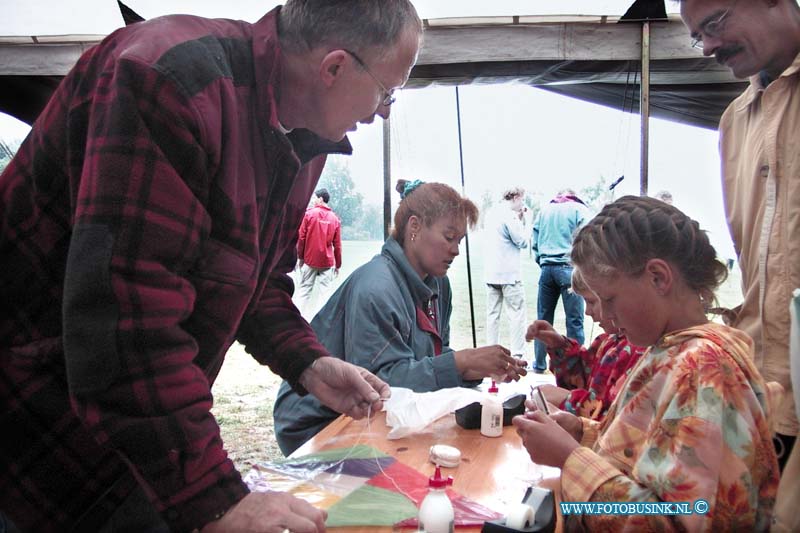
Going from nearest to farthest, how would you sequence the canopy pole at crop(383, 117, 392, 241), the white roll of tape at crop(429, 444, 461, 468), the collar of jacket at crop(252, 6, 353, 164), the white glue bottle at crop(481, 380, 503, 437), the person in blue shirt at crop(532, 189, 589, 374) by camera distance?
1. the collar of jacket at crop(252, 6, 353, 164)
2. the white roll of tape at crop(429, 444, 461, 468)
3. the white glue bottle at crop(481, 380, 503, 437)
4. the canopy pole at crop(383, 117, 392, 241)
5. the person in blue shirt at crop(532, 189, 589, 374)

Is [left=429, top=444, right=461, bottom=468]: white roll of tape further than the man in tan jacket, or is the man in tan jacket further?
the man in tan jacket

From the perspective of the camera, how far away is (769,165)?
5.43 ft

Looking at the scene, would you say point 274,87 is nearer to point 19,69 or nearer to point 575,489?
point 575,489

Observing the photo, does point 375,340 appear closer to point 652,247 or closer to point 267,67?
point 652,247

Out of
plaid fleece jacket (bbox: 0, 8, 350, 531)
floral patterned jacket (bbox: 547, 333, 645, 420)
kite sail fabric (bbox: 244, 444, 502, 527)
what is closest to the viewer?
plaid fleece jacket (bbox: 0, 8, 350, 531)

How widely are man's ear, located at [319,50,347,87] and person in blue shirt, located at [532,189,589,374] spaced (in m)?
5.04

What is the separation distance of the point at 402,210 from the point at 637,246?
54.7 inches

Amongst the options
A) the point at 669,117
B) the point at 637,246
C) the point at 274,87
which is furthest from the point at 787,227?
the point at 669,117

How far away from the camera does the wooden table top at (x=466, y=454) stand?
1343mm

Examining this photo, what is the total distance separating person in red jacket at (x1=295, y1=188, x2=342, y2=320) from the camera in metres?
7.23

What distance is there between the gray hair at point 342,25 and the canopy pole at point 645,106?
3.33 m

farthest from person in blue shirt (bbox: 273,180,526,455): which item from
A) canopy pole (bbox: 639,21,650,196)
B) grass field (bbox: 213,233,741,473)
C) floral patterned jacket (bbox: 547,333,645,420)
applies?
canopy pole (bbox: 639,21,650,196)

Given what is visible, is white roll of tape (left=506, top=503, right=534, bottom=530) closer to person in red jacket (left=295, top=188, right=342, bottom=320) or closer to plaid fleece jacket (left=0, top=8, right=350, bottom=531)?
plaid fleece jacket (left=0, top=8, right=350, bottom=531)

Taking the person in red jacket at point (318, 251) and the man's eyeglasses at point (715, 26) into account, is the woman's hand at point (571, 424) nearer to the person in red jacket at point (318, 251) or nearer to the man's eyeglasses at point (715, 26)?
the man's eyeglasses at point (715, 26)
